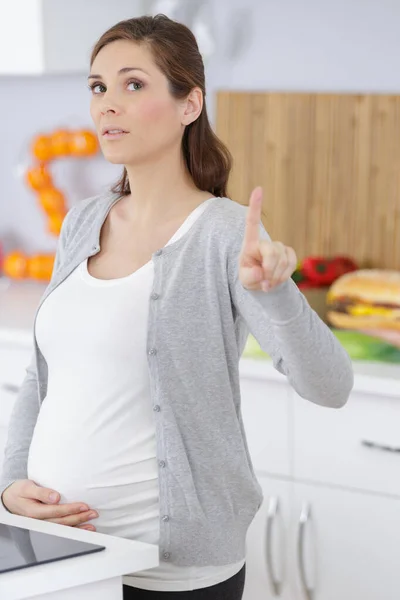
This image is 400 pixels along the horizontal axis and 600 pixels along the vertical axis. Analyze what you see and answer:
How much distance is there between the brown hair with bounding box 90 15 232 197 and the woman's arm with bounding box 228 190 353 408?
0.15 m

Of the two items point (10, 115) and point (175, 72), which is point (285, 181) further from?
point (175, 72)

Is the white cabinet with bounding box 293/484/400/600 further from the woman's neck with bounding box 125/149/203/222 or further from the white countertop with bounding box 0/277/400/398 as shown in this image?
the woman's neck with bounding box 125/149/203/222

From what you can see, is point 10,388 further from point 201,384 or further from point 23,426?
point 201,384

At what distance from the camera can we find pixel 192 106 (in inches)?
50.8

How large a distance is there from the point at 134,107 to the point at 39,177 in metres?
1.68

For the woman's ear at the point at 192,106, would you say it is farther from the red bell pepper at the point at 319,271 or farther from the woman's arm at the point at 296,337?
the red bell pepper at the point at 319,271

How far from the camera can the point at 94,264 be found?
1.31 m

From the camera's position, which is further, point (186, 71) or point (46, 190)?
point (46, 190)

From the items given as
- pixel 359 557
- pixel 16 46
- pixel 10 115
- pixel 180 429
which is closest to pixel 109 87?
pixel 180 429

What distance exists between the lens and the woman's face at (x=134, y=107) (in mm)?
1244

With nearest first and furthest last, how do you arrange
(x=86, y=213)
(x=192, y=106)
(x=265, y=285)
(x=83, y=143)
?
(x=265, y=285) < (x=192, y=106) < (x=86, y=213) < (x=83, y=143)

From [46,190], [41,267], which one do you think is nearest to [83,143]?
[46,190]

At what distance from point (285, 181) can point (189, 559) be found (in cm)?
144

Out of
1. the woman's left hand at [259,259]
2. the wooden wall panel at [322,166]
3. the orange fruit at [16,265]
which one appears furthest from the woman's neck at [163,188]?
the orange fruit at [16,265]
